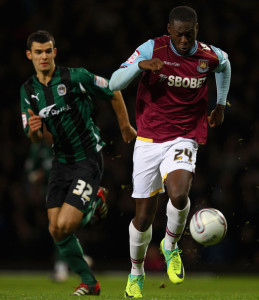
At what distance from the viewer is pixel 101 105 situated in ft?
42.4

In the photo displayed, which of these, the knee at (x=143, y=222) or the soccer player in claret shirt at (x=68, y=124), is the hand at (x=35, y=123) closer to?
the soccer player in claret shirt at (x=68, y=124)

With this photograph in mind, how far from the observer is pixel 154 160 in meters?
6.32

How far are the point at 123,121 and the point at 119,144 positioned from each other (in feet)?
18.1

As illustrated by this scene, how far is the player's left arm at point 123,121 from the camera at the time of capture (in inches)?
270

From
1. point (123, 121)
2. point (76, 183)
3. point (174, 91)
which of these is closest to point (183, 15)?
point (174, 91)

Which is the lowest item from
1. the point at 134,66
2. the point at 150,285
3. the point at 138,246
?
the point at 150,285

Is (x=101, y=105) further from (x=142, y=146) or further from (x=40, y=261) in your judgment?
(x=142, y=146)

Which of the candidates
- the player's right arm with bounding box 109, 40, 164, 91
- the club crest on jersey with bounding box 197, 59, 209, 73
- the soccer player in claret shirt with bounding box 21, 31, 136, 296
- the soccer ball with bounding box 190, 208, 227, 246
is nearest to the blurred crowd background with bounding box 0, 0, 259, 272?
the soccer player in claret shirt with bounding box 21, 31, 136, 296

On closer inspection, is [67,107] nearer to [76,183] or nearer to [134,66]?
[76,183]

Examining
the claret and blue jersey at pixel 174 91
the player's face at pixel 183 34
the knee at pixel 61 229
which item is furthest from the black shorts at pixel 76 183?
the player's face at pixel 183 34

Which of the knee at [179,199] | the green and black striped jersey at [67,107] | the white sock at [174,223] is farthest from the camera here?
the green and black striped jersey at [67,107]

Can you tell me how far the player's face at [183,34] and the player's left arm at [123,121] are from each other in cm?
106

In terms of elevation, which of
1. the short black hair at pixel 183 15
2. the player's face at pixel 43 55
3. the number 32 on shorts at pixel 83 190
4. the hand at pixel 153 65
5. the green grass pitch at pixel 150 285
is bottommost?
the green grass pitch at pixel 150 285

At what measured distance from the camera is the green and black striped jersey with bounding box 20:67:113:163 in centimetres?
708
